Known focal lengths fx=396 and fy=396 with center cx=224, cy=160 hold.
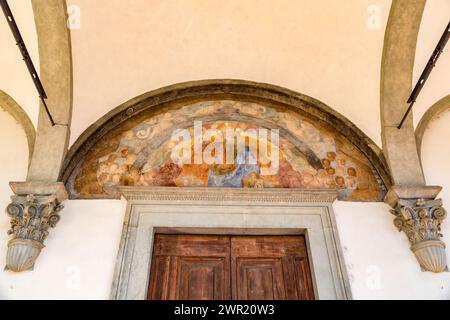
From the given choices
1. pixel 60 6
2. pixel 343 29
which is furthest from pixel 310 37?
pixel 60 6


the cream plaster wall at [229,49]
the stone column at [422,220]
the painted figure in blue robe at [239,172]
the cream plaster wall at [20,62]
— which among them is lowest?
the stone column at [422,220]

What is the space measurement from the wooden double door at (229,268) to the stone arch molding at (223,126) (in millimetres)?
651

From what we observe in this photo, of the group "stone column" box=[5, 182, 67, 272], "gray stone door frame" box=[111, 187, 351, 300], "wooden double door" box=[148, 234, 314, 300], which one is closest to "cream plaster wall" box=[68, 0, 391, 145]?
"stone column" box=[5, 182, 67, 272]

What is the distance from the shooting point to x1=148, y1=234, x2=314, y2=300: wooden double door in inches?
148

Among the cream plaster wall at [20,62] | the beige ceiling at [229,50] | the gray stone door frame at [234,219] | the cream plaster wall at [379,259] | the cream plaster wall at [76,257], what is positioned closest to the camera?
the cream plaster wall at [76,257]

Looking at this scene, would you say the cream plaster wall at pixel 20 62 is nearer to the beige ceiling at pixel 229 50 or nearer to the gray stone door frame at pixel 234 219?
the beige ceiling at pixel 229 50

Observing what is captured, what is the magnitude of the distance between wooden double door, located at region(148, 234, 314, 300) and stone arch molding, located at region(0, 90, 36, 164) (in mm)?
1835

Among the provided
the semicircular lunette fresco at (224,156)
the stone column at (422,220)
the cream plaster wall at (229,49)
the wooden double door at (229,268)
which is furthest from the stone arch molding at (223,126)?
the wooden double door at (229,268)

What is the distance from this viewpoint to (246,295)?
3.73m

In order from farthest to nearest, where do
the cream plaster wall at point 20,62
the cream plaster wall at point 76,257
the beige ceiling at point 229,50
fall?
the beige ceiling at point 229,50 < the cream plaster wall at point 20,62 < the cream plaster wall at point 76,257

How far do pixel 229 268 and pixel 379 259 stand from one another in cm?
146

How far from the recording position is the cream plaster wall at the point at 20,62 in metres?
4.07

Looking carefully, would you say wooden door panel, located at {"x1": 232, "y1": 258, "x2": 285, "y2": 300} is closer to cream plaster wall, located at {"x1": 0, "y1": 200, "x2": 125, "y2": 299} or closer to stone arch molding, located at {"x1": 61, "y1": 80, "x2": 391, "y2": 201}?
stone arch molding, located at {"x1": 61, "y1": 80, "x2": 391, "y2": 201}

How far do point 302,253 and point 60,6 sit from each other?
11.5 ft
